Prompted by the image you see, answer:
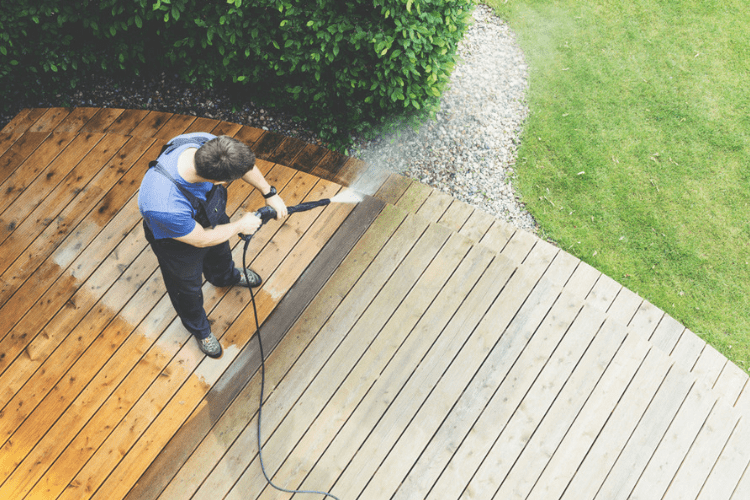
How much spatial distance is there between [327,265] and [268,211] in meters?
0.87

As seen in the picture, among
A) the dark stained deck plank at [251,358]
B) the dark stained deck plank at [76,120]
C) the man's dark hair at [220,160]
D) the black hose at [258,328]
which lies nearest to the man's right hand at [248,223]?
the black hose at [258,328]

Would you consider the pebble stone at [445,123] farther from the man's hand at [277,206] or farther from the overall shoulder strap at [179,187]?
the overall shoulder strap at [179,187]

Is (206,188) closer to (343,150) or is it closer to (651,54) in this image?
(343,150)

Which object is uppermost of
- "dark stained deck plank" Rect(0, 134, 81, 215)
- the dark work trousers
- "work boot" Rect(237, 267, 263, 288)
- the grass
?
"dark stained deck plank" Rect(0, 134, 81, 215)

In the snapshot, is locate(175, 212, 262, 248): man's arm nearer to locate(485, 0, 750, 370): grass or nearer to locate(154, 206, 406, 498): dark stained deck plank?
locate(154, 206, 406, 498): dark stained deck plank

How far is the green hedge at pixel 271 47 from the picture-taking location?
3.31 metres

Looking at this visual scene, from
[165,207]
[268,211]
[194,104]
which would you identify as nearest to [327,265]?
[268,211]

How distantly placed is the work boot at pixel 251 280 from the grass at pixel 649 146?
246 cm

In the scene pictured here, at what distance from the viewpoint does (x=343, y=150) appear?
4.05 m

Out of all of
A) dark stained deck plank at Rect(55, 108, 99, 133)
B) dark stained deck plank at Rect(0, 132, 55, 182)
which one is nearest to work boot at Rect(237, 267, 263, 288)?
dark stained deck plank at Rect(55, 108, 99, 133)

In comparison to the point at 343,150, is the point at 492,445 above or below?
below

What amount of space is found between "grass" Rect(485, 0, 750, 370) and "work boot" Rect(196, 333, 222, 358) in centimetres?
287

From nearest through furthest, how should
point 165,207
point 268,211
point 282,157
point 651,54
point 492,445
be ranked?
point 165,207, point 268,211, point 492,445, point 282,157, point 651,54

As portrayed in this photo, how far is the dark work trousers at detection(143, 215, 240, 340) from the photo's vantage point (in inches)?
102
